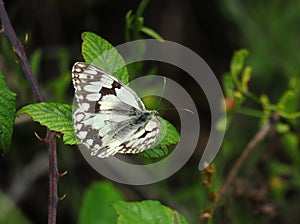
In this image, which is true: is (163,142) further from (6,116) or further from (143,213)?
(6,116)

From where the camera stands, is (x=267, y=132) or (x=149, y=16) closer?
(x=267, y=132)

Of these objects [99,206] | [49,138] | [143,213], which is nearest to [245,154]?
[99,206]

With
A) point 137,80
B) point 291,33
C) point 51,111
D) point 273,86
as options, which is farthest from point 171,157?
point 51,111

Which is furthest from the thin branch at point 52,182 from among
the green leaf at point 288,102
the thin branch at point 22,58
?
the green leaf at point 288,102

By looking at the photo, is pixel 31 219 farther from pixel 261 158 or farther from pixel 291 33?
pixel 291 33

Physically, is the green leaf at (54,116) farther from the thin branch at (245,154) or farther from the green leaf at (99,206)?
the thin branch at (245,154)

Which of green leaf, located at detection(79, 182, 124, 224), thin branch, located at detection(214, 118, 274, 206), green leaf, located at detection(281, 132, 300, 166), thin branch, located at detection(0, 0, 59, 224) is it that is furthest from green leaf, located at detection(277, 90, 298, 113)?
thin branch, located at detection(0, 0, 59, 224)

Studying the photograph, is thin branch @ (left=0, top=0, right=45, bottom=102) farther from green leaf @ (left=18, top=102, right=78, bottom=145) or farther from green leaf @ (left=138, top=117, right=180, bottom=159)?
green leaf @ (left=138, top=117, right=180, bottom=159)
